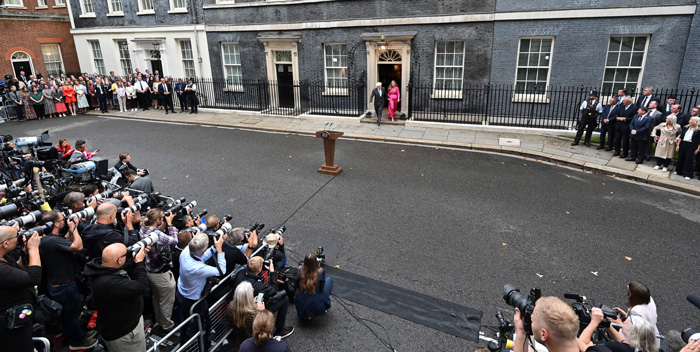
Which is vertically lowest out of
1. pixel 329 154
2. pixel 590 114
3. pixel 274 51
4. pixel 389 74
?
pixel 329 154

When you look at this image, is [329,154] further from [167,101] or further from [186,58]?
[186,58]

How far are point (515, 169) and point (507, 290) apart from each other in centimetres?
811

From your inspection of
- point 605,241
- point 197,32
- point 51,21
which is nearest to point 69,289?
point 605,241

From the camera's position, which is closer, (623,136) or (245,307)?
(245,307)

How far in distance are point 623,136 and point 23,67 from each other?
31.0 metres

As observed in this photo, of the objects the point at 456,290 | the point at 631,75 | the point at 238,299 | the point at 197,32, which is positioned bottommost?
the point at 456,290

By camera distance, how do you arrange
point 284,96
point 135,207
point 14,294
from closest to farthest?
point 14,294, point 135,207, point 284,96

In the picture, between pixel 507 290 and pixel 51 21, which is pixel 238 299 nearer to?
pixel 507 290

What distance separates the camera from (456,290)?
19.5 feet

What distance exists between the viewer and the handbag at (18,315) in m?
3.46

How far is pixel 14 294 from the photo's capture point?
3.69 metres

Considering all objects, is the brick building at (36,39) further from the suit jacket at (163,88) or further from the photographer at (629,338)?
the photographer at (629,338)

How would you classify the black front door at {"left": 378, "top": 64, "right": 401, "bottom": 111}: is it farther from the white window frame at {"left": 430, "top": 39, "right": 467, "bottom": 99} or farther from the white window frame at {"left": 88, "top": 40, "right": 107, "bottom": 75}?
the white window frame at {"left": 88, "top": 40, "right": 107, "bottom": 75}

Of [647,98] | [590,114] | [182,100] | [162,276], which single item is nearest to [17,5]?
[182,100]
